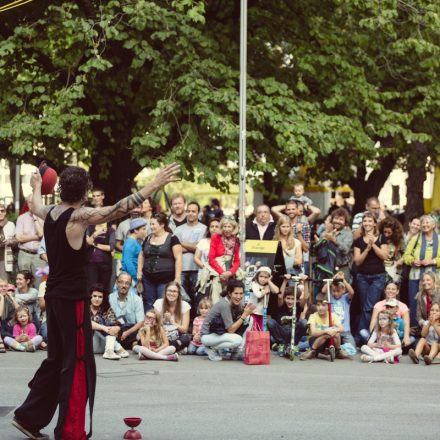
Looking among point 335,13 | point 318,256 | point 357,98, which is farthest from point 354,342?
point 335,13

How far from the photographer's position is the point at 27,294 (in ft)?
54.2

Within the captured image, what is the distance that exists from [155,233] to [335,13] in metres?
8.18

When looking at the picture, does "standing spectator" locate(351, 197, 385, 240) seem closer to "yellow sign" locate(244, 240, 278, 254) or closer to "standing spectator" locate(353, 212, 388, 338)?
"standing spectator" locate(353, 212, 388, 338)

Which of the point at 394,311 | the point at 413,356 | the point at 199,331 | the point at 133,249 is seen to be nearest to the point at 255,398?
the point at 413,356

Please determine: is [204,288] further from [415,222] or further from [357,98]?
[357,98]

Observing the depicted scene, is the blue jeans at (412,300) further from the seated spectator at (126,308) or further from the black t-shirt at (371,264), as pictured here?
the seated spectator at (126,308)

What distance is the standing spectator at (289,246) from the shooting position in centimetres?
1644

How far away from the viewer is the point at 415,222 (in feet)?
56.3

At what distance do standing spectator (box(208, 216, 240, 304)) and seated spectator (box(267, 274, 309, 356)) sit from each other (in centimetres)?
72

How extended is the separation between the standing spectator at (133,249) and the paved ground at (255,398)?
176cm

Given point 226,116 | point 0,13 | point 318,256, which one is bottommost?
point 318,256

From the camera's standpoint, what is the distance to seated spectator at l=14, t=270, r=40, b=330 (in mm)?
16422

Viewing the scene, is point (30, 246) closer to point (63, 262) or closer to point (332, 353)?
point (332, 353)

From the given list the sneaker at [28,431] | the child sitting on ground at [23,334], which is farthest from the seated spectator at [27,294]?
the sneaker at [28,431]
